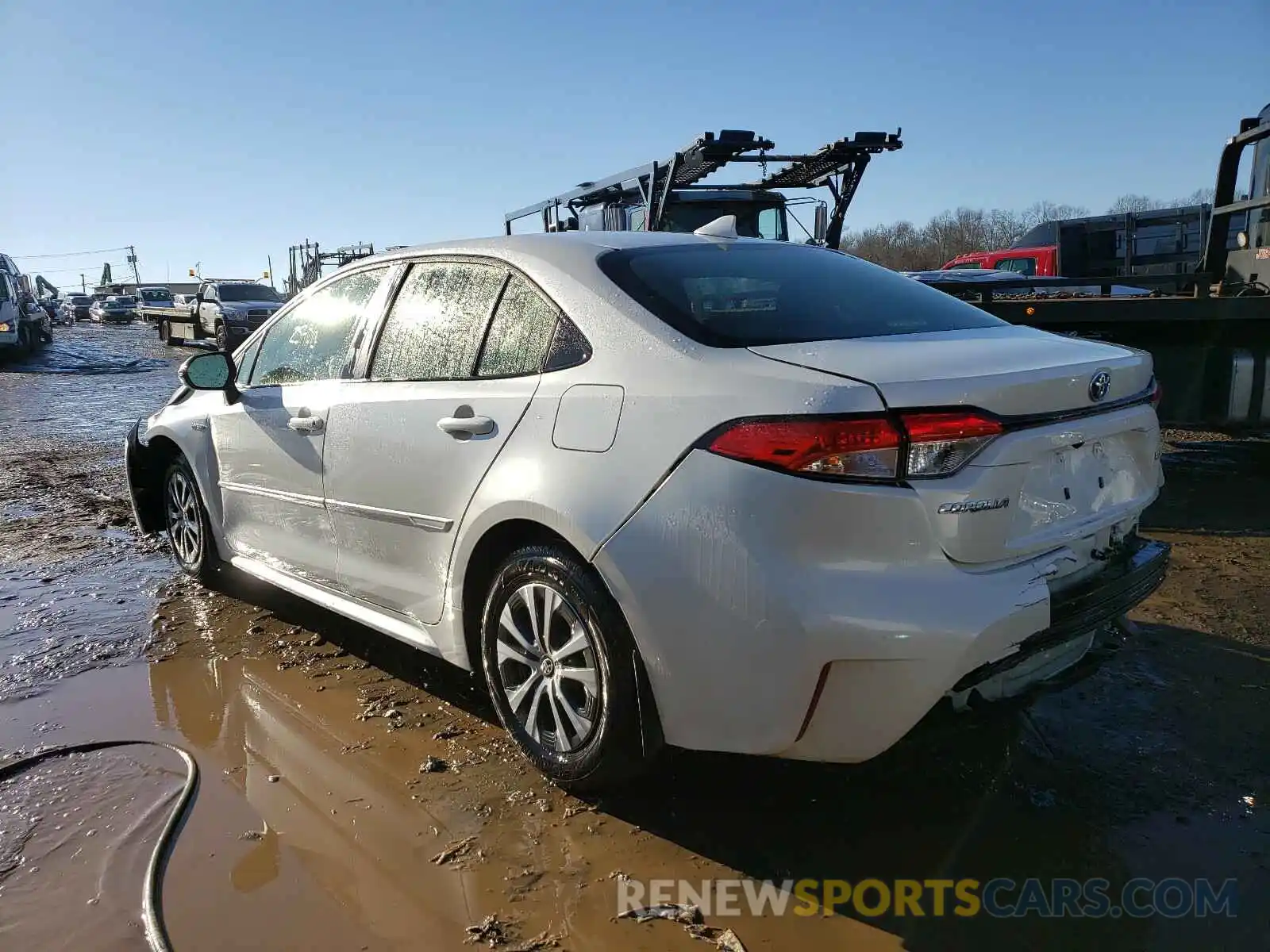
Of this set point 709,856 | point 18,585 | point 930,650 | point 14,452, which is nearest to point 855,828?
point 709,856

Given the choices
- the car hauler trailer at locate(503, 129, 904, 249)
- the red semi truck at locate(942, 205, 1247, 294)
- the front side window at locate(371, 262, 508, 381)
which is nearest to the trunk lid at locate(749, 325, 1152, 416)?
the front side window at locate(371, 262, 508, 381)

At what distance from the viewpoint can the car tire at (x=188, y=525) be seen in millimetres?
4711

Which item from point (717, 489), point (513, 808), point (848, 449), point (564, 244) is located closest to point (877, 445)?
point (848, 449)

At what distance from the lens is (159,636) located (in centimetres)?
430

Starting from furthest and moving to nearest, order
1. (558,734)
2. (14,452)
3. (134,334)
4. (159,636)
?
(134,334) < (14,452) < (159,636) < (558,734)

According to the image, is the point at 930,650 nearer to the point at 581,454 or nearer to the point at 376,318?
the point at 581,454

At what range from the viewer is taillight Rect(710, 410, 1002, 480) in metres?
2.16

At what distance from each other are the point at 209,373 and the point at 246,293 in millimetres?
22788

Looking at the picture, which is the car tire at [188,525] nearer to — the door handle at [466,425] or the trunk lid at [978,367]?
the door handle at [466,425]

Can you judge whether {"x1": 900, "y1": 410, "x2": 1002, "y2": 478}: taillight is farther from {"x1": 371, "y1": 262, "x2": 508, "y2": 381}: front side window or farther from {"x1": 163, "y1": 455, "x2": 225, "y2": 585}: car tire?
{"x1": 163, "y1": 455, "x2": 225, "y2": 585}: car tire

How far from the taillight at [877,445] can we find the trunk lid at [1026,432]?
33 mm

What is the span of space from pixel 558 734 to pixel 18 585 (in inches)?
154

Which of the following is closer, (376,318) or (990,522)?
(990,522)

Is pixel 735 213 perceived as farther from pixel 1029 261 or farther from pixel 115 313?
pixel 115 313
